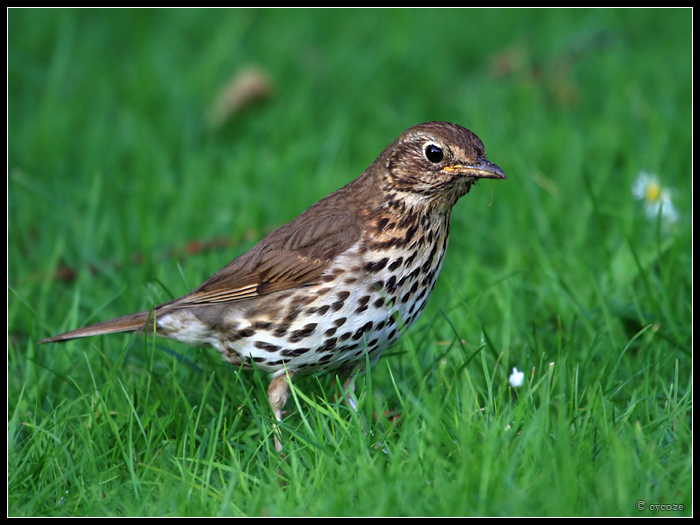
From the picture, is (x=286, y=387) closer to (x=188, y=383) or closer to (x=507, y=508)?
(x=188, y=383)

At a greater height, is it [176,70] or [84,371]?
[176,70]

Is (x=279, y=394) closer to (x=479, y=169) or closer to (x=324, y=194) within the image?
(x=479, y=169)

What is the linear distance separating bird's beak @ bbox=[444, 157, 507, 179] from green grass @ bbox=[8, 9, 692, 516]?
0.79 meters

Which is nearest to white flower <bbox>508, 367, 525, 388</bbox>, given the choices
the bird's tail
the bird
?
the bird

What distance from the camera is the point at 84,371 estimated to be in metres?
4.53

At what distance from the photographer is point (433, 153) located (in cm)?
394

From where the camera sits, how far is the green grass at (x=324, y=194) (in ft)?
11.0

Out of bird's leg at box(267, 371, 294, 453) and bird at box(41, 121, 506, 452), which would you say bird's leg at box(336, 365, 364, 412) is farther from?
bird's leg at box(267, 371, 294, 453)

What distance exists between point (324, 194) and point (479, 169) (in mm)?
2888

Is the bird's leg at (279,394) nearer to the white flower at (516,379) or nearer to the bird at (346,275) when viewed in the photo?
the bird at (346,275)

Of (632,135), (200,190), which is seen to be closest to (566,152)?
(632,135)

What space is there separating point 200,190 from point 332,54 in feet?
10.2

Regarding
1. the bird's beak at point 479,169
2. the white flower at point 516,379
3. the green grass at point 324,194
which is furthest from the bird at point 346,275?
the white flower at point 516,379

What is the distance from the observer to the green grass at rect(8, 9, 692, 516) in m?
3.36
